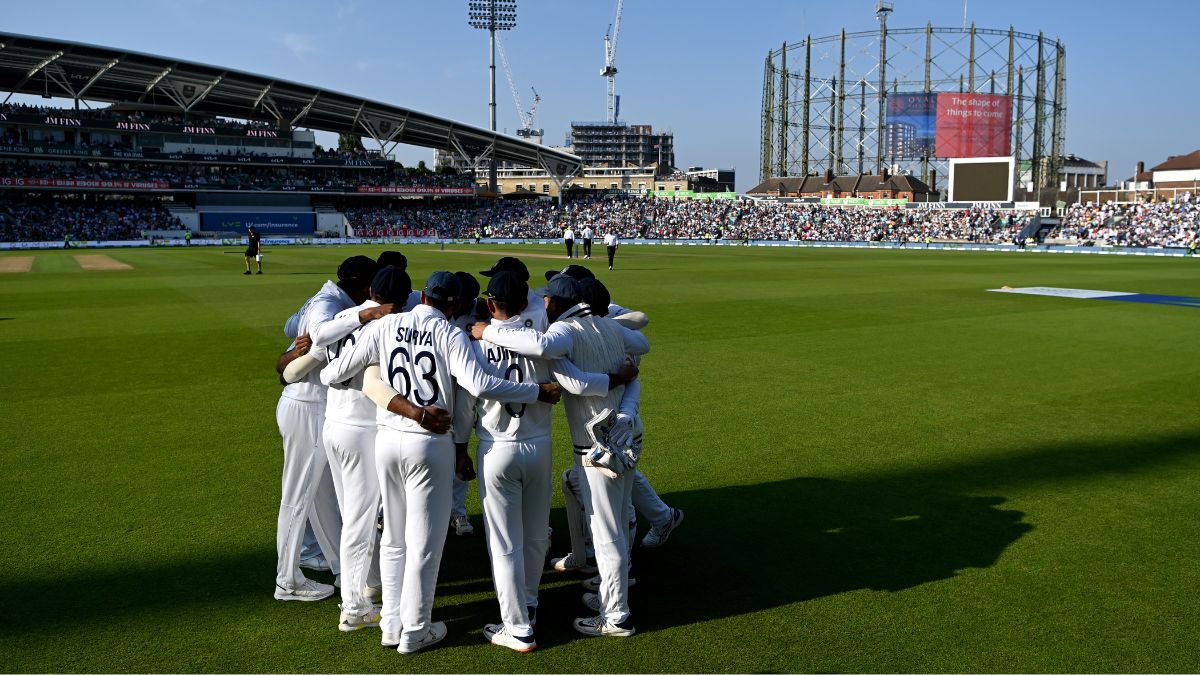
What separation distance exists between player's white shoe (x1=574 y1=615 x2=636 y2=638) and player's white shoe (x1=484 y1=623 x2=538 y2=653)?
0.91 ft

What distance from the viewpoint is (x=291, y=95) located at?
73.7 meters

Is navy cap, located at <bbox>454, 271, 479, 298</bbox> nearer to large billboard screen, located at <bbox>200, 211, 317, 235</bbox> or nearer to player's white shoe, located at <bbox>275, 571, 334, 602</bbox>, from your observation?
player's white shoe, located at <bbox>275, 571, 334, 602</bbox>

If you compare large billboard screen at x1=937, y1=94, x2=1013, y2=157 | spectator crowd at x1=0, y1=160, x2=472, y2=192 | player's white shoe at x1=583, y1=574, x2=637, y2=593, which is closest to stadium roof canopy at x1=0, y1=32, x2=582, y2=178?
spectator crowd at x1=0, y1=160, x2=472, y2=192

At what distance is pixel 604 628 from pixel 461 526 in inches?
74.2

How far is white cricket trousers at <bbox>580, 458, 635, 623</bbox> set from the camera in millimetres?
4613

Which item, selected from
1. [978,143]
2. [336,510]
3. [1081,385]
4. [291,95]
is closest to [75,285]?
[336,510]

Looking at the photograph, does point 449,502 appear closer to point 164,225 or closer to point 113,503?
point 113,503

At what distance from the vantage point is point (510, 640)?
4469 millimetres

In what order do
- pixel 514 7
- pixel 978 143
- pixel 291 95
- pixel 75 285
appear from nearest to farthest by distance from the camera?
pixel 75 285
pixel 291 95
pixel 978 143
pixel 514 7

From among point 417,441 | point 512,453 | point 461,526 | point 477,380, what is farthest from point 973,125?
point 417,441

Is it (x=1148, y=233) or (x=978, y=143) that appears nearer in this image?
(x=1148, y=233)

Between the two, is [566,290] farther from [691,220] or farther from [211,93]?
[211,93]

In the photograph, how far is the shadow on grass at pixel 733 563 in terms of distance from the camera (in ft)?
16.2

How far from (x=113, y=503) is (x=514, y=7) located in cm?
10149
